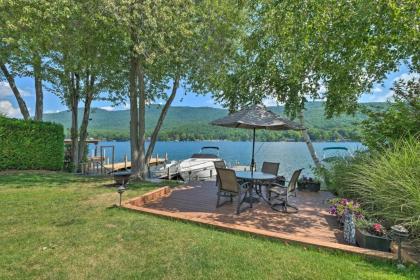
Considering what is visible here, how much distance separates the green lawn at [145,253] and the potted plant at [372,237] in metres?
0.35

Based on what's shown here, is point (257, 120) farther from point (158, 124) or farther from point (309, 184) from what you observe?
point (158, 124)

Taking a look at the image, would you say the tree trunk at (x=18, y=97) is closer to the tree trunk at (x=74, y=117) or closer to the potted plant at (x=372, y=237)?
the tree trunk at (x=74, y=117)

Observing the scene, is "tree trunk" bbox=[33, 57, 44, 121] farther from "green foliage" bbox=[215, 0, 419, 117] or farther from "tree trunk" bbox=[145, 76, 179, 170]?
"green foliage" bbox=[215, 0, 419, 117]

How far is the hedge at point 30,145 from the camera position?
11.3m

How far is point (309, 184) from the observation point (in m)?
8.22

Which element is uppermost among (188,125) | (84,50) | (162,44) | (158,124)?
(188,125)

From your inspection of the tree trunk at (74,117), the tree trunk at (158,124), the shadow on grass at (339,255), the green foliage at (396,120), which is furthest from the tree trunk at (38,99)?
the green foliage at (396,120)

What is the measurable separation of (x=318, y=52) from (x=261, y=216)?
6.11m

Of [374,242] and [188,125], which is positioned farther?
[188,125]

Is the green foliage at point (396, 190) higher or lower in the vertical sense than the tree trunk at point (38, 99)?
lower

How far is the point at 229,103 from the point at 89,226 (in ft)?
27.1

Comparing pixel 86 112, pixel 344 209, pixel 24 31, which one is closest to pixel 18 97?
pixel 86 112

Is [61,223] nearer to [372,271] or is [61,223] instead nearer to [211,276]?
[211,276]

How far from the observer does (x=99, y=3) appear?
8.59 meters
